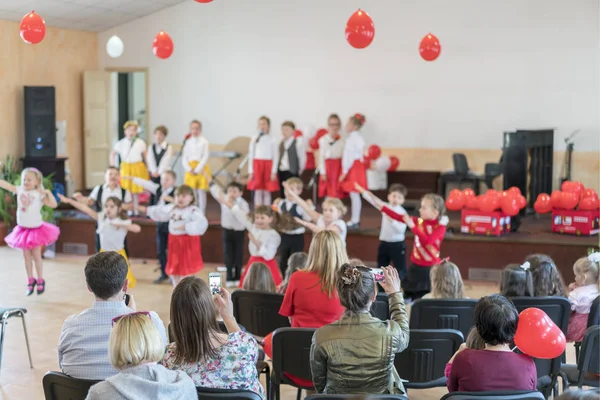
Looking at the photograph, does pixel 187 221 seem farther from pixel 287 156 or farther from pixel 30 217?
pixel 287 156

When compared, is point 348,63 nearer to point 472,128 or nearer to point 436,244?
point 472,128

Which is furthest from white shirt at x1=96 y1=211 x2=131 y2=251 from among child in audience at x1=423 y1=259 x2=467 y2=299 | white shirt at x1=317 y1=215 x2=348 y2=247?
child in audience at x1=423 y1=259 x2=467 y2=299

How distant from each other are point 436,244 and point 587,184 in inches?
226

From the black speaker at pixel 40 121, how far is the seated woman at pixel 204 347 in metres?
9.42

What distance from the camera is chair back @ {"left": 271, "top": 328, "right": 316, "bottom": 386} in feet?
11.8

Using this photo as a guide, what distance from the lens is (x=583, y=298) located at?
4355 mm

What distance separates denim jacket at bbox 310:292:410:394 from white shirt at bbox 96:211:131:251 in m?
4.30

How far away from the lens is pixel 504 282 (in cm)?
433

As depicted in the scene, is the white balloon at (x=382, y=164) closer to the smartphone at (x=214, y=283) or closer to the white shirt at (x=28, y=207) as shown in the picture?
the white shirt at (x=28, y=207)

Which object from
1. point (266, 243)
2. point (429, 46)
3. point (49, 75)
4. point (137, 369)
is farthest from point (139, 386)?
point (49, 75)

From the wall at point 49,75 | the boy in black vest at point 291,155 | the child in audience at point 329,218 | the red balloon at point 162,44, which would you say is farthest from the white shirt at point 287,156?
the wall at point 49,75

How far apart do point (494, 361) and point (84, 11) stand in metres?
10.6

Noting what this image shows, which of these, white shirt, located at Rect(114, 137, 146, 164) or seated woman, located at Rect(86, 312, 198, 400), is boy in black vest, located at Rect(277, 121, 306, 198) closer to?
white shirt, located at Rect(114, 137, 146, 164)

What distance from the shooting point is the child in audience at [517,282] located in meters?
4.29
